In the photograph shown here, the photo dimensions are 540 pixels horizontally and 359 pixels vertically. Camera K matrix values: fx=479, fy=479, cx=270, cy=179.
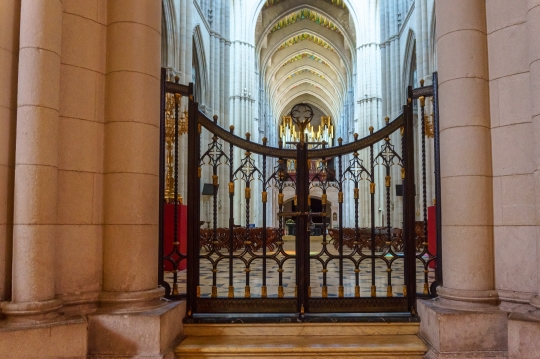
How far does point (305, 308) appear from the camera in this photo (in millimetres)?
4680

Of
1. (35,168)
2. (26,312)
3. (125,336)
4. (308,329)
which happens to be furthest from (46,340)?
(308,329)

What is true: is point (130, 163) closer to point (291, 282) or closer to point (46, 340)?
point (46, 340)

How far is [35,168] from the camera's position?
339cm

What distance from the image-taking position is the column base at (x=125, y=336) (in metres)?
3.70

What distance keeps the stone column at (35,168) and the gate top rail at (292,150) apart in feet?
5.27

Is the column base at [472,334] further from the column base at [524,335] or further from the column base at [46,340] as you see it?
the column base at [46,340]

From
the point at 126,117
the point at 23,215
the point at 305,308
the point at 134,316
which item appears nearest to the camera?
the point at 23,215

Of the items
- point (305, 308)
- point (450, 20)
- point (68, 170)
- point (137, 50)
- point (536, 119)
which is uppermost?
point (450, 20)

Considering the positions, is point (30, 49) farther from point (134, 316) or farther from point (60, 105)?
point (134, 316)

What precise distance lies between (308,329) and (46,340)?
7.25ft

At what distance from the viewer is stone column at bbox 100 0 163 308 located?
3.91 metres

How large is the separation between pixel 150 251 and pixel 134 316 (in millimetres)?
549

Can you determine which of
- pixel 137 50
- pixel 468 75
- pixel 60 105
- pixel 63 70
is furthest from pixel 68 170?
pixel 468 75

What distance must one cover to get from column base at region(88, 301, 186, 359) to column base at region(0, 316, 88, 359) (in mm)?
215
